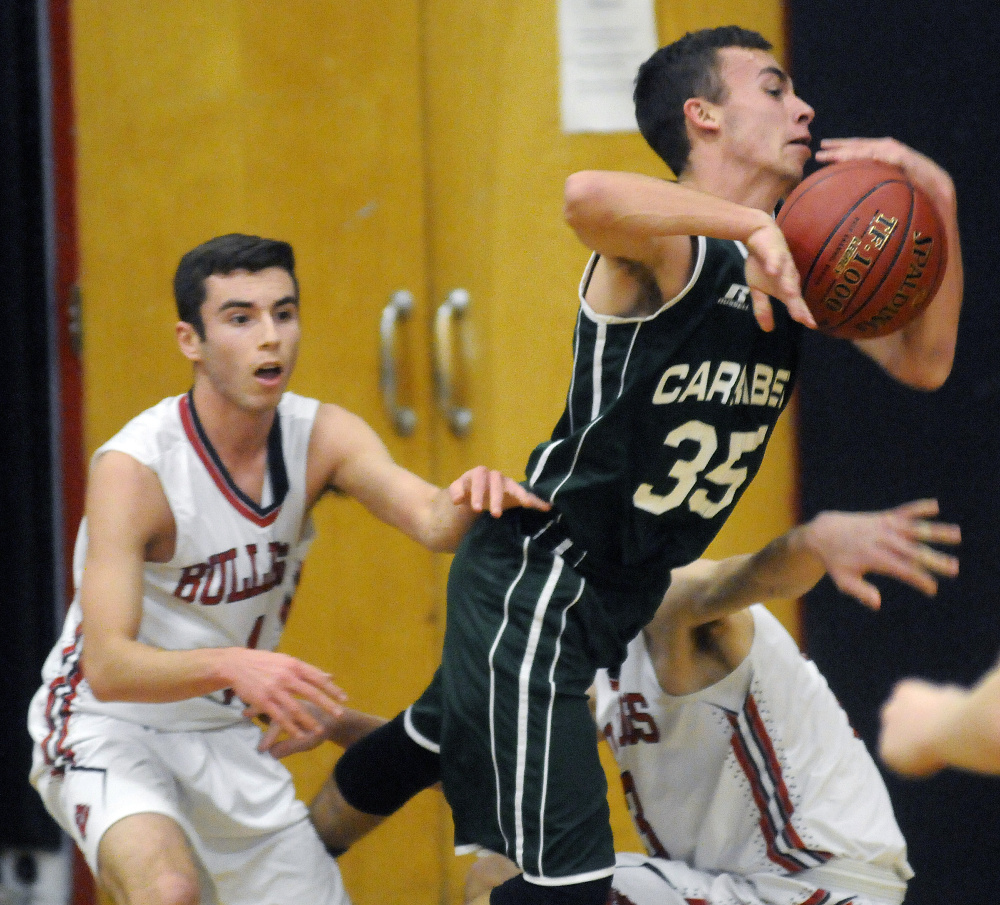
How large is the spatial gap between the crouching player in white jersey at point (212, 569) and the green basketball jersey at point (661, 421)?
33cm

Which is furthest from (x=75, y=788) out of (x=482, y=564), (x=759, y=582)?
(x=759, y=582)

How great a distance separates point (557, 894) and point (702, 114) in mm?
1494

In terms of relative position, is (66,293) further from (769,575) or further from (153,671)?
(769,575)

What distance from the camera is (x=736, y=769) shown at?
2912 mm

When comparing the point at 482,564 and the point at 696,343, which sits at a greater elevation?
the point at 696,343

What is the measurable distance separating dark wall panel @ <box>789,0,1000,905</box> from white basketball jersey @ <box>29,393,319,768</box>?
1.42 m

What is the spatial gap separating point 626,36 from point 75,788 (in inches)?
89.3

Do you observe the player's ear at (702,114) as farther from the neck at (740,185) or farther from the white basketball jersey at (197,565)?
the white basketball jersey at (197,565)

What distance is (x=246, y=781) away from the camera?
3051 mm

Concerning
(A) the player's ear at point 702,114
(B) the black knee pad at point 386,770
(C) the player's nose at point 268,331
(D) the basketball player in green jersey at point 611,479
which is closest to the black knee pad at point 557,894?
(D) the basketball player in green jersey at point 611,479

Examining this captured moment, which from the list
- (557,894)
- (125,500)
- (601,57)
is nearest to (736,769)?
(557,894)

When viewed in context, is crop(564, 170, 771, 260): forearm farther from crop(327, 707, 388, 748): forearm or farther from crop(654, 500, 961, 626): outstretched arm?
crop(327, 707, 388, 748): forearm

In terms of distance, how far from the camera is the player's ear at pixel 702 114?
279 centimetres

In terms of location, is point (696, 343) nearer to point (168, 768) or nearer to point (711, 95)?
point (711, 95)
